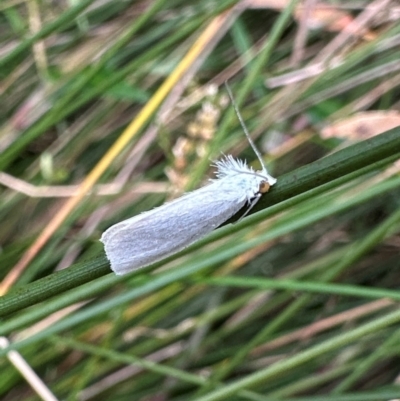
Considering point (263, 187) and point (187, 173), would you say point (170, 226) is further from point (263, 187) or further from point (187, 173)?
point (187, 173)

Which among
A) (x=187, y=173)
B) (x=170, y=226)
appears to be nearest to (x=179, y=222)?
(x=170, y=226)

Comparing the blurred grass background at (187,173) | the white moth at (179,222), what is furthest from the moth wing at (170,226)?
the blurred grass background at (187,173)

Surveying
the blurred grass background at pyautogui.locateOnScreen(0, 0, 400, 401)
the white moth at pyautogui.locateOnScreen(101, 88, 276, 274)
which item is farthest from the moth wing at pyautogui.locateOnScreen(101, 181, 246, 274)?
the blurred grass background at pyautogui.locateOnScreen(0, 0, 400, 401)

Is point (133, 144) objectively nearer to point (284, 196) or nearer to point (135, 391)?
point (135, 391)

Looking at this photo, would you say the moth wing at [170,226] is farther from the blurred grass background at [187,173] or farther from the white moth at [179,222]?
the blurred grass background at [187,173]

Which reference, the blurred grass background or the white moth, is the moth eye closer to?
the white moth

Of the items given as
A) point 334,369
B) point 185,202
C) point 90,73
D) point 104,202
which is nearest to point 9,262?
point 104,202

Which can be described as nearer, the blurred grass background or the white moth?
the white moth
